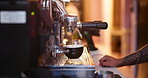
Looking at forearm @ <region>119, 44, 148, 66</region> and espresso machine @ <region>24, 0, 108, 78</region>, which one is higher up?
espresso machine @ <region>24, 0, 108, 78</region>

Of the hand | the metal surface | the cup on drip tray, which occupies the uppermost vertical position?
the cup on drip tray

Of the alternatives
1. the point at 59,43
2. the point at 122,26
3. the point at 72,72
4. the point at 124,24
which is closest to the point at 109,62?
the point at 59,43

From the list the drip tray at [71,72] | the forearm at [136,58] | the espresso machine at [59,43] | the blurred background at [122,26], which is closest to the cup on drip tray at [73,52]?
the espresso machine at [59,43]

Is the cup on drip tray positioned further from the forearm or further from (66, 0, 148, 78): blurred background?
(66, 0, 148, 78): blurred background

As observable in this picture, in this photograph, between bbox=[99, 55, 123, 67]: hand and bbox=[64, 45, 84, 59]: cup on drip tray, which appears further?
bbox=[99, 55, 123, 67]: hand

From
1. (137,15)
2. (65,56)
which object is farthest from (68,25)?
(137,15)

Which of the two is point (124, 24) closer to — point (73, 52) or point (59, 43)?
point (59, 43)

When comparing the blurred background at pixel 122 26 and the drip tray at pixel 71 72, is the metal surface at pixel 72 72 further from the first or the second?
the blurred background at pixel 122 26

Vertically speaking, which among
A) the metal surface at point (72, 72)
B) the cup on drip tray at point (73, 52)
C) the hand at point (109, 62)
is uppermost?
the cup on drip tray at point (73, 52)

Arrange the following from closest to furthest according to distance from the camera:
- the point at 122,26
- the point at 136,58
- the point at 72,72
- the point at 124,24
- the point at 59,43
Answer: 1. the point at 72,72
2. the point at 59,43
3. the point at 136,58
4. the point at 124,24
5. the point at 122,26

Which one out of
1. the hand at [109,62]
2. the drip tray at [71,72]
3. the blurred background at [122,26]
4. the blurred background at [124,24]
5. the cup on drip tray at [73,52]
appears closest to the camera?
the drip tray at [71,72]

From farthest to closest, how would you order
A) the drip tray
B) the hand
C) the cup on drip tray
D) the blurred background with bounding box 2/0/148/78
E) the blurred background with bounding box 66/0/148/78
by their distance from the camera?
1. the blurred background with bounding box 66/0/148/78
2. the blurred background with bounding box 2/0/148/78
3. the hand
4. the cup on drip tray
5. the drip tray

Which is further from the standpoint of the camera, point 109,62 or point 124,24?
point 124,24

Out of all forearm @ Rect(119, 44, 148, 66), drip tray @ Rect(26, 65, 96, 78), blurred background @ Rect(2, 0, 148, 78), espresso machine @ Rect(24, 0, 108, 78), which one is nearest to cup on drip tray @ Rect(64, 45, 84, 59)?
espresso machine @ Rect(24, 0, 108, 78)
